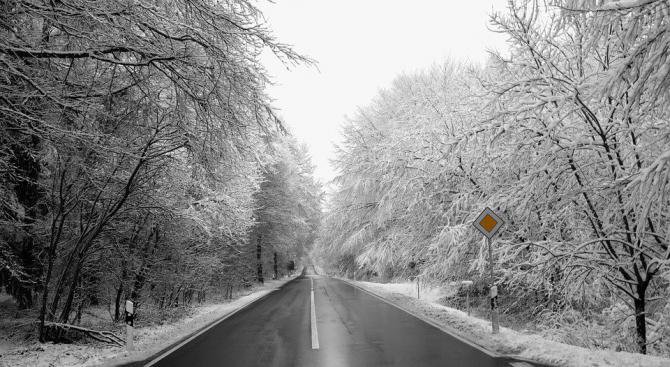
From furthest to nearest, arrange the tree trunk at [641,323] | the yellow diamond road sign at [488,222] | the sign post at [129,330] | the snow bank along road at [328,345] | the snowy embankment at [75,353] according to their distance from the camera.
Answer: the yellow diamond road sign at [488,222]
the sign post at [129,330]
the tree trunk at [641,323]
the snowy embankment at [75,353]
the snow bank along road at [328,345]

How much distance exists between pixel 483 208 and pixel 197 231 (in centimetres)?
996

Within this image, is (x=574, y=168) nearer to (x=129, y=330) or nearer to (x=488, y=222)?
(x=488, y=222)

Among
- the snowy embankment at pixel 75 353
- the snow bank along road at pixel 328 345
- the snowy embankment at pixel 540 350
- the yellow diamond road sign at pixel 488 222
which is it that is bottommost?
the snowy embankment at pixel 75 353

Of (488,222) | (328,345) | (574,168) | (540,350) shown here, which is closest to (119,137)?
(328,345)

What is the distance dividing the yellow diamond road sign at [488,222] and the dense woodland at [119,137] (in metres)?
4.60

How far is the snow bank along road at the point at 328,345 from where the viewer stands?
261 inches

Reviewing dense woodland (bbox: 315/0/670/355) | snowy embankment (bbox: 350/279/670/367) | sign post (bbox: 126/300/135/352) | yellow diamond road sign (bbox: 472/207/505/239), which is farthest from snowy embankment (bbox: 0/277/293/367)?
dense woodland (bbox: 315/0/670/355)

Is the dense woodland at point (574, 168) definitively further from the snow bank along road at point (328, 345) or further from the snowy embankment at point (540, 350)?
the snow bank along road at point (328, 345)

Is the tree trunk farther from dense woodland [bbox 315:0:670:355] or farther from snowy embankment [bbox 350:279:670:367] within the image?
snowy embankment [bbox 350:279:670:367]

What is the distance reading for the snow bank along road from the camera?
6.62m

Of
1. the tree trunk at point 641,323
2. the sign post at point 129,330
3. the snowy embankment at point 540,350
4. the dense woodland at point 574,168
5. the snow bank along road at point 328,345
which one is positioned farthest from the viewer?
the sign post at point 129,330

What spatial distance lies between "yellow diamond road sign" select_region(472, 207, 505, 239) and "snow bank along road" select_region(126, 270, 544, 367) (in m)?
2.36

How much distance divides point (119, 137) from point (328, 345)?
230 inches

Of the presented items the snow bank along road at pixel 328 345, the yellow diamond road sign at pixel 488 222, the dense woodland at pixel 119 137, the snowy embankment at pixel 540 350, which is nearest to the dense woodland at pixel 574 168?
the yellow diamond road sign at pixel 488 222
